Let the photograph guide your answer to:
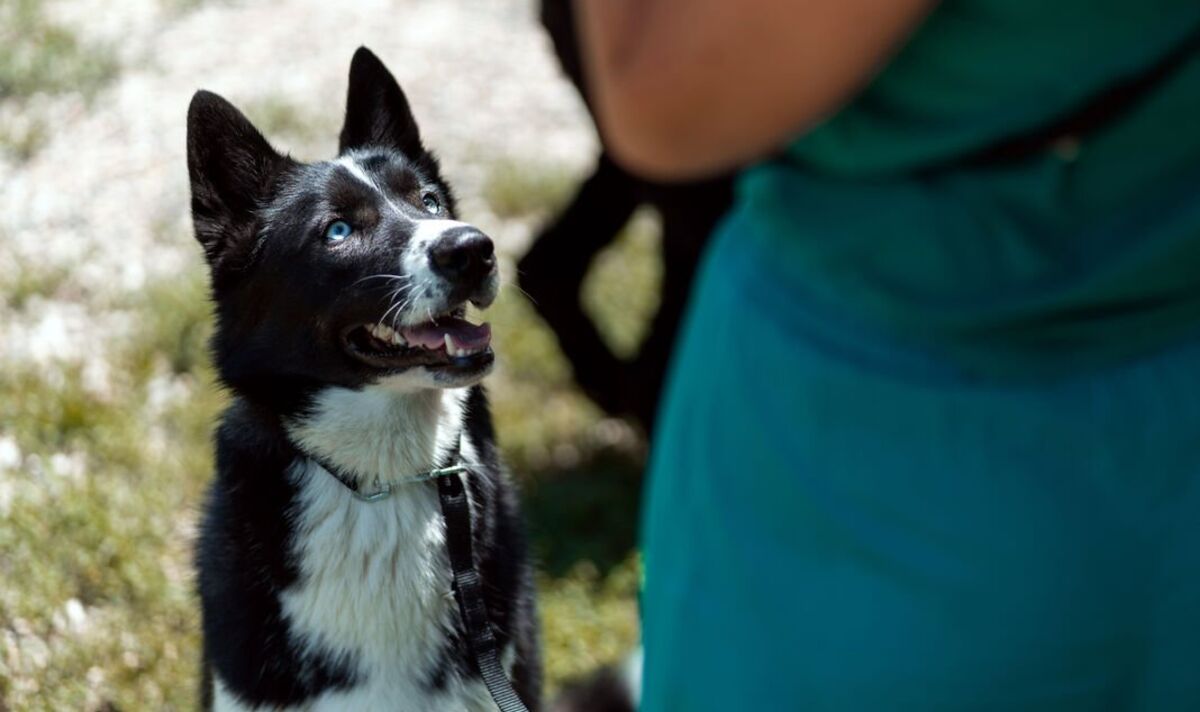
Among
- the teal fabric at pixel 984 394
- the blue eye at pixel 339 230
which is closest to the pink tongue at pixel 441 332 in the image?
the blue eye at pixel 339 230

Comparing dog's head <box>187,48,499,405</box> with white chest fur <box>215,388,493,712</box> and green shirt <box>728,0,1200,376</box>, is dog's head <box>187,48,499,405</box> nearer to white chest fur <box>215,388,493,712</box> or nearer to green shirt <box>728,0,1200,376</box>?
white chest fur <box>215,388,493,712</box>

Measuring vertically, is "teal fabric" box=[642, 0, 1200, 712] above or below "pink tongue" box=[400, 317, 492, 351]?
above

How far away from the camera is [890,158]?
1233 mm

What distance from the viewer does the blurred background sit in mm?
3686

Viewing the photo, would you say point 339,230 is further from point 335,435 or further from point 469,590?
point 469,590

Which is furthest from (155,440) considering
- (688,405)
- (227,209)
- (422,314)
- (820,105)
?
(820,105)

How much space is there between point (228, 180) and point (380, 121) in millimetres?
369

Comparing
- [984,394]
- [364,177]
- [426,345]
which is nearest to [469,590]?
[426,345]

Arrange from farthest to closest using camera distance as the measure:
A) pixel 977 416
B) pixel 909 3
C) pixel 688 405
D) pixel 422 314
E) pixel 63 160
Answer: pixel 63 160, pixel 422 314, pixel 688 405, pixel 977 416, pixel 909 3

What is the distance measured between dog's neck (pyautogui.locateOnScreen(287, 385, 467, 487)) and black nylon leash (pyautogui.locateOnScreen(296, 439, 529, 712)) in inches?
0.9

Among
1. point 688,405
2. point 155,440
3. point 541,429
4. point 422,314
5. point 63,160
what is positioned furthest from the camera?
point 63,160

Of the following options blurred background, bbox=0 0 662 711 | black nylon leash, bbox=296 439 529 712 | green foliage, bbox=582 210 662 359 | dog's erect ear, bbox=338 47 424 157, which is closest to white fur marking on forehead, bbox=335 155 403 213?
dog's erect ear, bbox=338 47 424 157

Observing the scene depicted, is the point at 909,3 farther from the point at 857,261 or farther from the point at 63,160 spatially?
the point at 63,160

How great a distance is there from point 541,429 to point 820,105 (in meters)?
3.79
